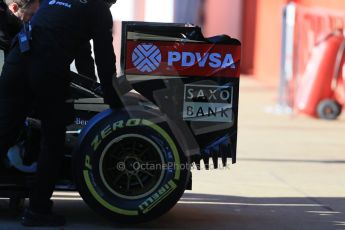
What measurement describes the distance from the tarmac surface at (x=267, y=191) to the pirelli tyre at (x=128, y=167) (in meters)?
0.22

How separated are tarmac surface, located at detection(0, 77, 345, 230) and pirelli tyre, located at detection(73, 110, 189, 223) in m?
0.22

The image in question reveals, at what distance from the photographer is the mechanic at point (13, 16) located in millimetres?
6035

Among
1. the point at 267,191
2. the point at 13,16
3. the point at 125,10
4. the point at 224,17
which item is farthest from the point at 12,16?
the point at 224,17

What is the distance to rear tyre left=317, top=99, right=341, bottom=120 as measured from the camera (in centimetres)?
1255

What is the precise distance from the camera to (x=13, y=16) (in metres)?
6.07

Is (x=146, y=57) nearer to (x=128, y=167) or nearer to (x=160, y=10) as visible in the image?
(x=128, y=167)

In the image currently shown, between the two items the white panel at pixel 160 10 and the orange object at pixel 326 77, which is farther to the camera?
the orange object at pixel 326 77

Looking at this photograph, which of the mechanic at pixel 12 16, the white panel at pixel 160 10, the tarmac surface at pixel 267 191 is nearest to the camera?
the mechanic at pixel 12 16

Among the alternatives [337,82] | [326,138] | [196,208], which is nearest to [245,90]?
[337,82]

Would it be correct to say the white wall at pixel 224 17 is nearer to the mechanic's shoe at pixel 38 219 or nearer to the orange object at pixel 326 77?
the orange object at pixel 326 77

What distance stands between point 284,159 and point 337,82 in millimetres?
3639

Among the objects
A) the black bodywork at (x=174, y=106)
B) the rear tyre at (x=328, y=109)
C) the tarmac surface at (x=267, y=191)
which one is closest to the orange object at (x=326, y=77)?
the rear tyre at (x=328, y=109)

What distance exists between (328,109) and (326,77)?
1.52 feet

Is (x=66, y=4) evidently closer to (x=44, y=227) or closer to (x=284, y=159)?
(x=44, y=227)
